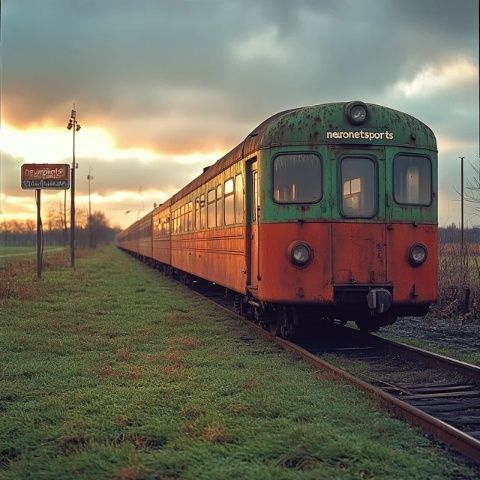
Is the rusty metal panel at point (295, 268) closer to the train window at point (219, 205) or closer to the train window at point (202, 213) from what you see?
the train window at point (219, 205)

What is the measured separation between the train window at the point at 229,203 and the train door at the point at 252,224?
50.9 inches

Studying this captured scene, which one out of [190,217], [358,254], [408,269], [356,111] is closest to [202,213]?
[190,217]

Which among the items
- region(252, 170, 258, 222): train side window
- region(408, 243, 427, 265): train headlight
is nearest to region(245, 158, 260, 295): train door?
region(252, 170, 258, 222): train side window

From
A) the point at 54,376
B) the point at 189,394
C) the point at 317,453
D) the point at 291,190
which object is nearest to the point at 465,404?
the point at 317,453

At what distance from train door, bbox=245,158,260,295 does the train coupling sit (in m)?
1.71

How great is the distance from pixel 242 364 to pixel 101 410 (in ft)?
8.11

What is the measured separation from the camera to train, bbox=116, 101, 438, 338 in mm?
8773

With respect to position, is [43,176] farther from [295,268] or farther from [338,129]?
[295,268]

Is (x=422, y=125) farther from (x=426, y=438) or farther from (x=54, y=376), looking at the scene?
(x=54, y=376)

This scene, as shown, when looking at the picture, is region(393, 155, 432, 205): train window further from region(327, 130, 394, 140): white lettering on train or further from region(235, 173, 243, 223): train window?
region(235, 173, 243, 223): train window

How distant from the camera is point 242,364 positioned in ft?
26.2

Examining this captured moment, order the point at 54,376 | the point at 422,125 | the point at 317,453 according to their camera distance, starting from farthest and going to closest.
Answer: the point at 422,125
the point at 54,376
the point at 317,453

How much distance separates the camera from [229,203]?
1191 cm

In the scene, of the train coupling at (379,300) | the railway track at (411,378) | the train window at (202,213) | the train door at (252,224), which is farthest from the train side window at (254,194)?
the train window at (202,213)
